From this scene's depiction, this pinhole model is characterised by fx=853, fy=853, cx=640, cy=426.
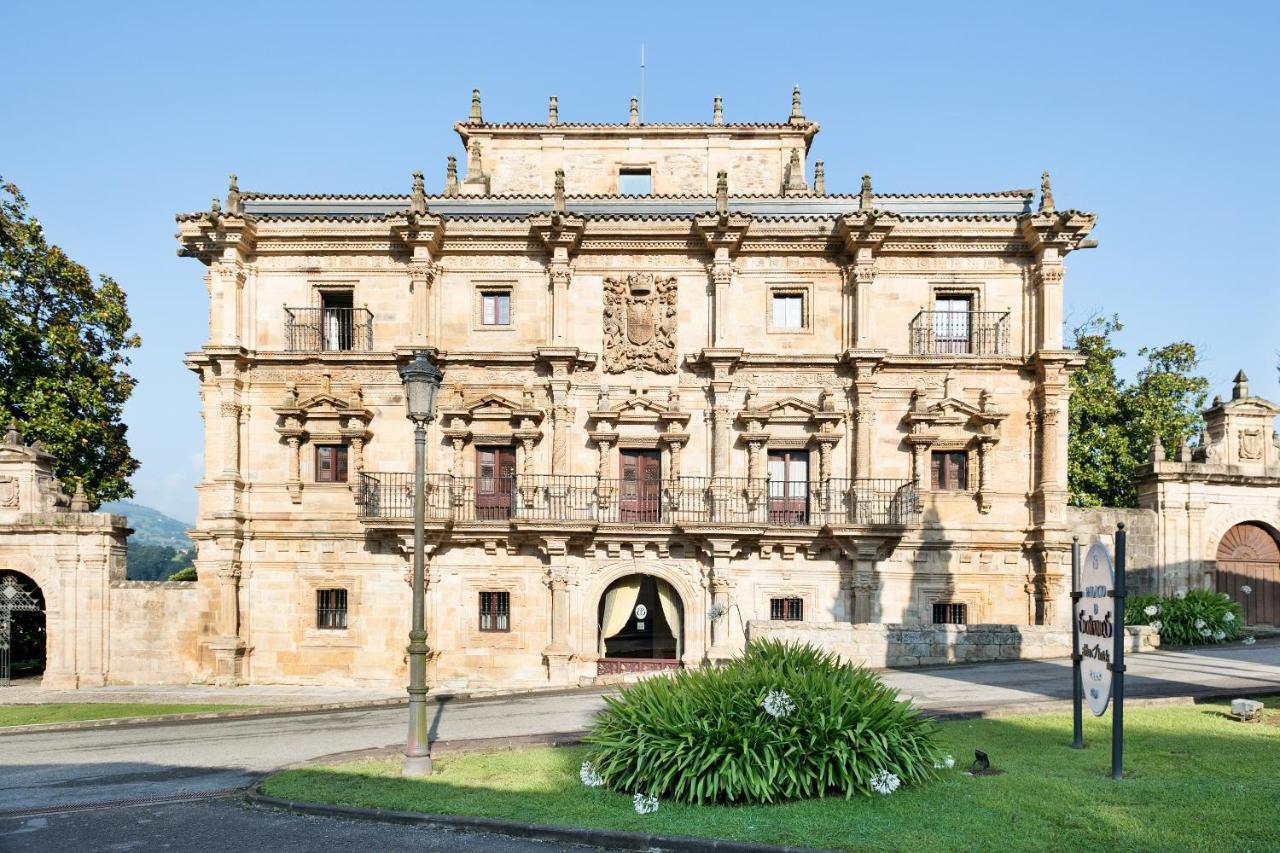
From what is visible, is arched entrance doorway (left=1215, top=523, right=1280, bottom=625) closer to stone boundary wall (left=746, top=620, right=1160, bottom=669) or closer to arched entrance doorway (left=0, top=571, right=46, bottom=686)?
stone boundary wall (left=746, top=620, right=1160, bottom=669)

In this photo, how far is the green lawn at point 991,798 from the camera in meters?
7.69

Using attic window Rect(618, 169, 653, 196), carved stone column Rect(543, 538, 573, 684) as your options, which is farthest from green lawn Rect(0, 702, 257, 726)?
attic window Rect(618, 169, 653, 196)

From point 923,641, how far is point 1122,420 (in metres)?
17.9

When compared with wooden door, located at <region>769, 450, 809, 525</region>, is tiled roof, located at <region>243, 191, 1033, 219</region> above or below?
above

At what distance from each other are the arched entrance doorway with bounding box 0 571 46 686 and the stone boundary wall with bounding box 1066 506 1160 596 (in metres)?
28.2

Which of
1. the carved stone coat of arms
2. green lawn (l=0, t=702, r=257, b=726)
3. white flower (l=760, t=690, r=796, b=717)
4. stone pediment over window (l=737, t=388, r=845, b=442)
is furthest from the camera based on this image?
the carved stone coat of arms

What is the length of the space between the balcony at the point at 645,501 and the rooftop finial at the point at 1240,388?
1048cm

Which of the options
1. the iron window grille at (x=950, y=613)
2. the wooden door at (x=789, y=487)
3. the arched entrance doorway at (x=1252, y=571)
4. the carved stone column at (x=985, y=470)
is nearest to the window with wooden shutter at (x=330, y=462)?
the wooden door at (x=789, y=487)

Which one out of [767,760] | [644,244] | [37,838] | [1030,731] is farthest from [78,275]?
[1030,731]

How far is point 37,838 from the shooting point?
9.30 m

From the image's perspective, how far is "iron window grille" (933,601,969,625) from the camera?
22141 mm

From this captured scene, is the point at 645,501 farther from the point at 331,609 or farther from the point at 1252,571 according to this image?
the point at 1252,571

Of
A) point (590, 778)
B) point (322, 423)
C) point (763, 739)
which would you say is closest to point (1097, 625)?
point (763, 739)

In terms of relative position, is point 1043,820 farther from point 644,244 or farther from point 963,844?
point 644,244
